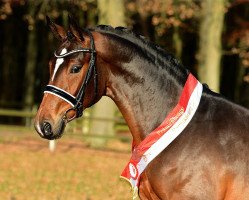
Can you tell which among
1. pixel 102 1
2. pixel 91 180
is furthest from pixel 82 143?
pixel 91 180

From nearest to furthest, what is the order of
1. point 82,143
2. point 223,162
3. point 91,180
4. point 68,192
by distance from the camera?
point 223,162 < point 68,192 < point 91,180 < point 82,143

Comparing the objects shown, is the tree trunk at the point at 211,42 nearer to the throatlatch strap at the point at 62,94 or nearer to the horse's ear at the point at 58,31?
the horse's ear at the point at 58,31

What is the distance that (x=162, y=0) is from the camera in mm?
21438

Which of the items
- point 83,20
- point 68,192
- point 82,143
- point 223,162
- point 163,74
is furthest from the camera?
point 83,20

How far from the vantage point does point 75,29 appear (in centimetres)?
479

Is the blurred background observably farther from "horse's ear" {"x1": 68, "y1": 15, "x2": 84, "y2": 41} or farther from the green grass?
"horse's ear" {"x1": 68, "y1": 15, "x2": 84, "y2": 41}

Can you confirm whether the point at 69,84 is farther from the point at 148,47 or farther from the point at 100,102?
the point at 100,102

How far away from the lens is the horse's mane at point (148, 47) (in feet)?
16.2

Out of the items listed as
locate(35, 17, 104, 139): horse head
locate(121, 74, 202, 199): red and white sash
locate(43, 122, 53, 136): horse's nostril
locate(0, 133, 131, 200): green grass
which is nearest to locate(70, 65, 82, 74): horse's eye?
locate(35, 17, 104, 139): horse head

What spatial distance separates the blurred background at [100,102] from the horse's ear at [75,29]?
0.62 metres

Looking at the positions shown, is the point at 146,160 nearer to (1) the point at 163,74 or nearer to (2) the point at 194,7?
(1) the point at 163,74

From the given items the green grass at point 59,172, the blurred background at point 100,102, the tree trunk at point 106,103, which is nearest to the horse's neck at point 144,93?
the blurred background at point 100,102

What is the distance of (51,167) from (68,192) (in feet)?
13.2

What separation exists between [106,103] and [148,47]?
14557 millimetres
